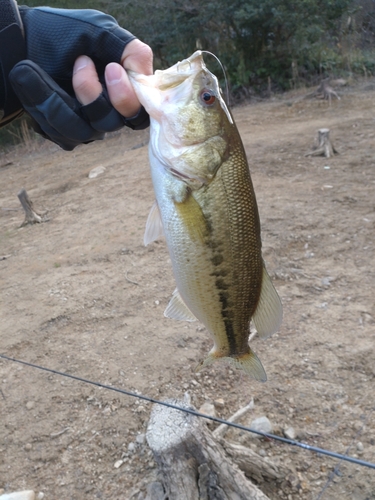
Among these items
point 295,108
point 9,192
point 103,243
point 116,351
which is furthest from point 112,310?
point 295,108

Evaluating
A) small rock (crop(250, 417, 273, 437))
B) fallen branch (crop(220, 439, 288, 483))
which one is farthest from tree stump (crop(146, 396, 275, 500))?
small rock (crop(250, 417, 273, 437))

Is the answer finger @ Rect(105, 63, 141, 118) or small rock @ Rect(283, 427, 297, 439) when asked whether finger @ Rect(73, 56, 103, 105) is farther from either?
small rock @ Rect(283, 427, 297, 439)

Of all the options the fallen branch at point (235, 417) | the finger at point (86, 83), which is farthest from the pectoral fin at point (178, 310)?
the fallen branch at point (235, 417)

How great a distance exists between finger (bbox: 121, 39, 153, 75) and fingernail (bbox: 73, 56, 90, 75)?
143 mm

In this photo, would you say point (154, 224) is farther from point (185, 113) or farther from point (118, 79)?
point (118, 79)

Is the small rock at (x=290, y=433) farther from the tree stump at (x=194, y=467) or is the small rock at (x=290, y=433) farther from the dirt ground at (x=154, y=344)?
the tree stump at (x=194, y=467)

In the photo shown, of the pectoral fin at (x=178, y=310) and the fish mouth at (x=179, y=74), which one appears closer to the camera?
the fish mouth at (x=179, y=74)

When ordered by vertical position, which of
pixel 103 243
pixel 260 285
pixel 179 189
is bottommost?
pixel 103 243

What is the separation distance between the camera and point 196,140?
5.44 feet

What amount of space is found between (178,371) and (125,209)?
3693 mm

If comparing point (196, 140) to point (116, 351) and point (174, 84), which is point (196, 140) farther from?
point (116, 351)

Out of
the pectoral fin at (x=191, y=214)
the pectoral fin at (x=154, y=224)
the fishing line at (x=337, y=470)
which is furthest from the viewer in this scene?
the fishing line at (x=337, y=470)

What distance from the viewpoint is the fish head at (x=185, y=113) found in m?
1.65

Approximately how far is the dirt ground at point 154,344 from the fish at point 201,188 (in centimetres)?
142
